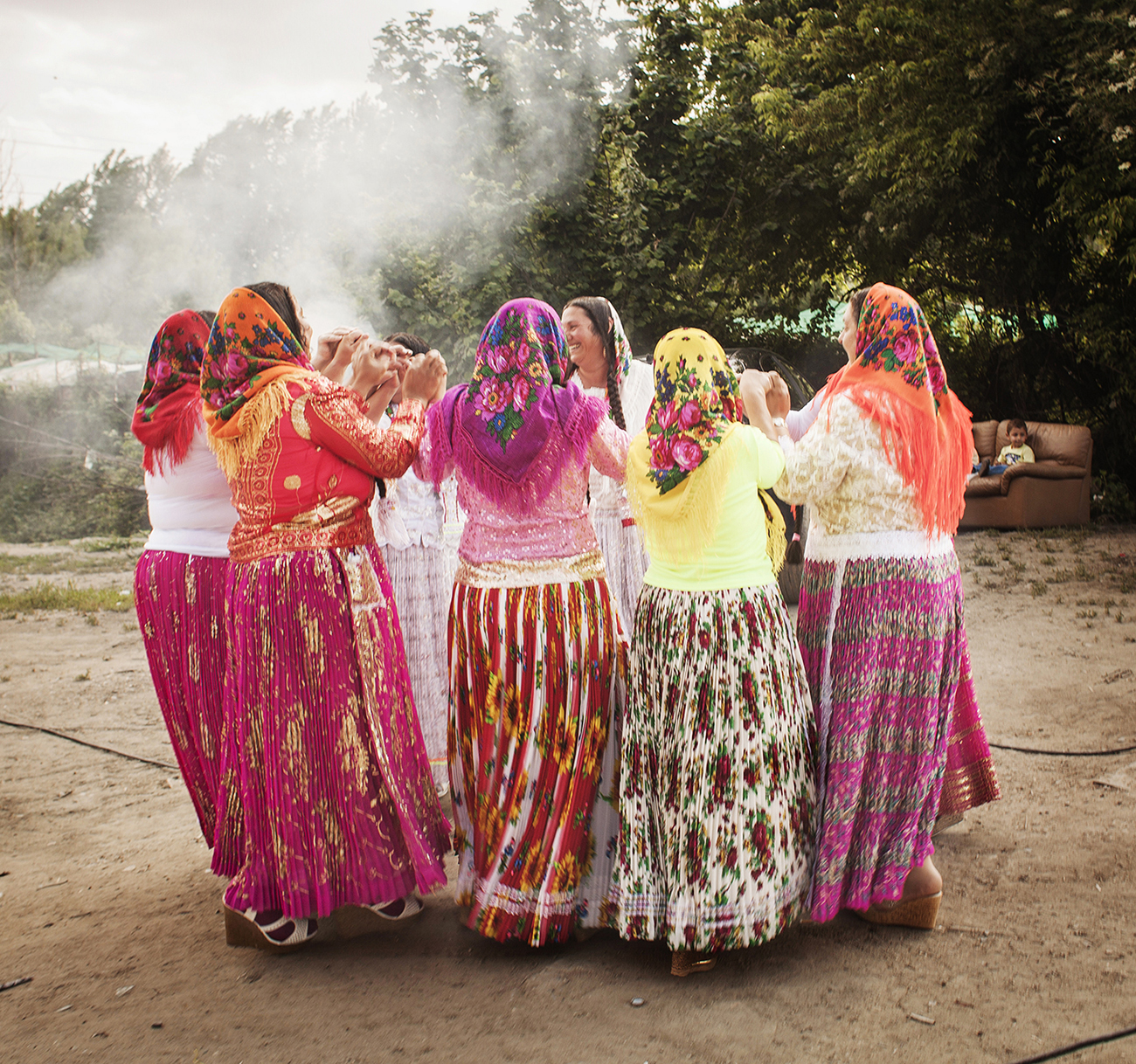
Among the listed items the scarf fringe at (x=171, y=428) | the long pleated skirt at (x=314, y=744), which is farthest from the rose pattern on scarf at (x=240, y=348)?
the long pleated skirt at (x=314, y=744)

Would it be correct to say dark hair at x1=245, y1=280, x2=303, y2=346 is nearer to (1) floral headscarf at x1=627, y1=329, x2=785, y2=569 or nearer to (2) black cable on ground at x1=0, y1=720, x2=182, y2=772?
(1) floral headscarf at x1=627, y1=329, x2=785, y2=569

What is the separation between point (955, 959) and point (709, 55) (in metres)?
12.4

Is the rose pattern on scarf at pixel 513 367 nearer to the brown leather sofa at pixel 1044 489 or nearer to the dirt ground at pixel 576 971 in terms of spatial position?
the dirt ground at pixel 576 971

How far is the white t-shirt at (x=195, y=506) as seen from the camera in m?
2.78

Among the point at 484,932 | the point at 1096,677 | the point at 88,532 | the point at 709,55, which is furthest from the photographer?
the point at 88,532

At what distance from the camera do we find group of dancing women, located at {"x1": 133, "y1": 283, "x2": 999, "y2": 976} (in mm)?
2377

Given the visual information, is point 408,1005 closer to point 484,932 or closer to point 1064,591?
point 484,932

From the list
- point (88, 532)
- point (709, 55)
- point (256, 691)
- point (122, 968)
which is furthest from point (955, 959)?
point (88, 532)

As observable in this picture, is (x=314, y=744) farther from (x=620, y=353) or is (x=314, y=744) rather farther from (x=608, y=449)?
(x=620, y=353)

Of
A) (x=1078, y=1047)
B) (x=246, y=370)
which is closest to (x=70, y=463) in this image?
(x=246, y=370)

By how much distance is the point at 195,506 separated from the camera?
2.81m

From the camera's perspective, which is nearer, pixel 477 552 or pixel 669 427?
pixel 669 427

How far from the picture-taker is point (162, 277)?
63.4 feet

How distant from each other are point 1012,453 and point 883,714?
8615 mm
